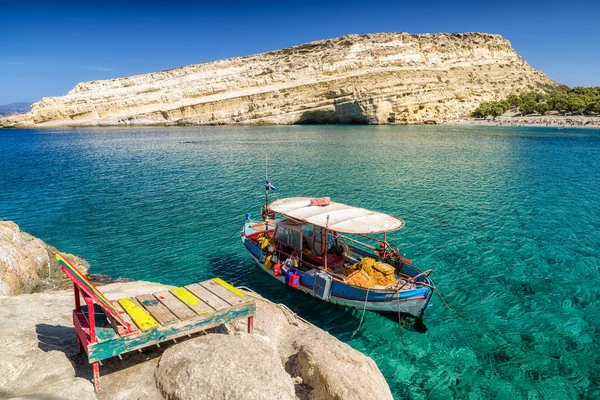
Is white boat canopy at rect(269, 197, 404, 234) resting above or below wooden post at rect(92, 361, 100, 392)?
above

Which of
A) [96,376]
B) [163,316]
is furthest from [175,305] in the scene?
[96,376]

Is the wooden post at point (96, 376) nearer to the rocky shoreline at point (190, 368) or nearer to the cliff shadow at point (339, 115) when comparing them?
the rocky shoreline at point (190, 368)

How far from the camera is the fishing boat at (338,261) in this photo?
13.5 metres

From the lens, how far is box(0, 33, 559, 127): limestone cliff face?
106 m

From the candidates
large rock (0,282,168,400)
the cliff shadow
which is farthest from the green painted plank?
the cliff shadow

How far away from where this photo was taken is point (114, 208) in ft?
90.3

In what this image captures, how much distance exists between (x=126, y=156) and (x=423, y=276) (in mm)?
48710

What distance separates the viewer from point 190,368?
6.94 metres

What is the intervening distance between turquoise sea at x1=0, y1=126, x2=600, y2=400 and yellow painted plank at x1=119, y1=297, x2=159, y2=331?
6650mm

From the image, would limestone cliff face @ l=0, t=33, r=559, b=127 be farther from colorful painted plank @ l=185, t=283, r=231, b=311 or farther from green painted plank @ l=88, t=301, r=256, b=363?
green painted plank @ l=88, t=301, r=256, b=363

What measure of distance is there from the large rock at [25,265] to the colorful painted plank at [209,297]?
783 cm

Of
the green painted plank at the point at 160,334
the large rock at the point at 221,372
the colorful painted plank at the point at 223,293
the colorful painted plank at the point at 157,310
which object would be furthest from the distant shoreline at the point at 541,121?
the large rock at the point at 221,372

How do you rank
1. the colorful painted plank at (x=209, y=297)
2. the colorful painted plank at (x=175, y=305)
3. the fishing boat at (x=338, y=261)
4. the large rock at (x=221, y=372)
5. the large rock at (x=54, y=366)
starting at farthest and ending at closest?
the fishing boat at (x=338, y=261)
the colorful painted plank at (x=209, y=297)
the colorful painted plank at (x=175, y=305)
the large rock at (x=54, y=366)
the large rock at (x=221, y=372)

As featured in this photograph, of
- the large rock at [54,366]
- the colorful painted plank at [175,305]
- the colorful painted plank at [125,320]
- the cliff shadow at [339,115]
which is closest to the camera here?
the large rock at [54,366]
